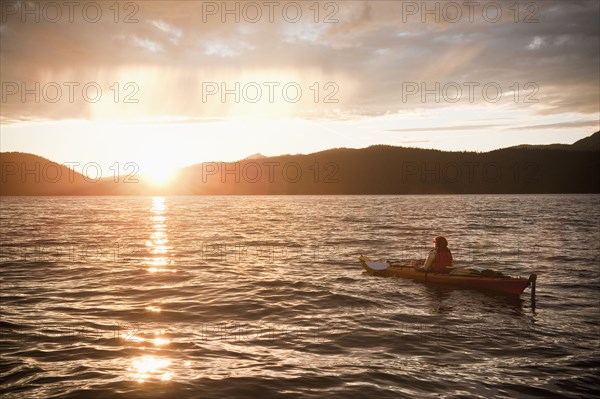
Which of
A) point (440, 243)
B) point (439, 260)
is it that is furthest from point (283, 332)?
point (439, 260)

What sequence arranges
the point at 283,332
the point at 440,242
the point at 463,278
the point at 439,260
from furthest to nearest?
the point at 439,260 → the point at 440,242 → the point at 463,278 → the point at 283,332

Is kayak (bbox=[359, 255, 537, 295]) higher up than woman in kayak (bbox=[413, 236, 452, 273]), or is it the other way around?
woman in kayak (bbox=[413, 236, 452, 273])

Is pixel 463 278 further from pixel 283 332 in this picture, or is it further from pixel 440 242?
pixel 283 332

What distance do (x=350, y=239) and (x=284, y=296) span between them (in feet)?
69.0

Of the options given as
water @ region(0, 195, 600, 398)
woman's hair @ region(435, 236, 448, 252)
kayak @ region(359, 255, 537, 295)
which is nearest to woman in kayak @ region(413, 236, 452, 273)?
woman's hair @ region(435, 236, 448, 252)

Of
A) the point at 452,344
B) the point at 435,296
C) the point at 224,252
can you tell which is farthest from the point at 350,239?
the point at 452,344

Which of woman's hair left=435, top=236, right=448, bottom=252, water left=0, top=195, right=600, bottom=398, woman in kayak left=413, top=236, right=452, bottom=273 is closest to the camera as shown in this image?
water left=0, top=195, right=600, bottom=398

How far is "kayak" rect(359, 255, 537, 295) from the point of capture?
53.3ft

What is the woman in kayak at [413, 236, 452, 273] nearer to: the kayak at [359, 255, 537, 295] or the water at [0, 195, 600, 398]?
the kayak at [359, 255, 537, 295]

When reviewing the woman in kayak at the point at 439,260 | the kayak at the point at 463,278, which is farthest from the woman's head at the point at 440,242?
the kayak at the point at 463,278

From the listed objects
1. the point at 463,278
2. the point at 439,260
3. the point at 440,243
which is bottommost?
the point at 463,278

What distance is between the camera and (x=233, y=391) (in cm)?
830

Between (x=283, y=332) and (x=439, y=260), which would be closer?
(x=283, y=332)

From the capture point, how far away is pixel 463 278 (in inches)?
695
